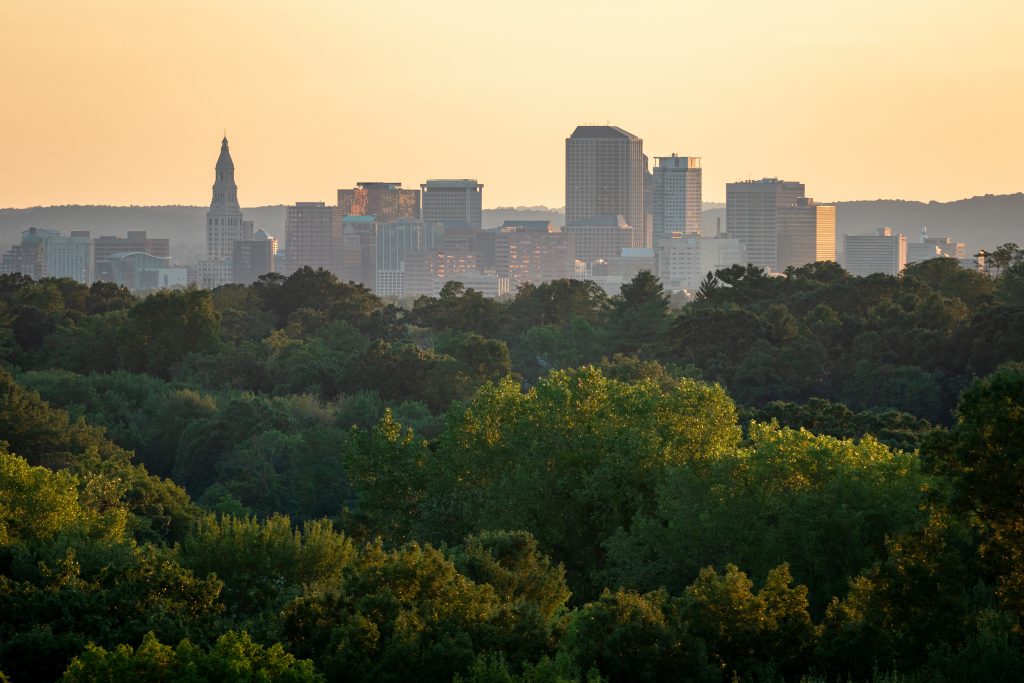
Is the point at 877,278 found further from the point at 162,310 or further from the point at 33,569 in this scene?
the point at 33,569

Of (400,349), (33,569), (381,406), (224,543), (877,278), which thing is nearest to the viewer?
(33,569)

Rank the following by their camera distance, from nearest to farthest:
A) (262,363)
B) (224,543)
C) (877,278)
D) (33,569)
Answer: (33,569)
(224,543)
(262,363)
(877,278)

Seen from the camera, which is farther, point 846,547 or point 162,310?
point 162,310

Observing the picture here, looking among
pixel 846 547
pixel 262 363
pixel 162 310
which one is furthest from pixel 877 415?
pixel 162 310

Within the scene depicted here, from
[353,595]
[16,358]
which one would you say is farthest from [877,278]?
[353,595]

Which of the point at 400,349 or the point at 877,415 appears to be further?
the point at 400,349

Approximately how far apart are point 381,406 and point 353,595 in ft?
142

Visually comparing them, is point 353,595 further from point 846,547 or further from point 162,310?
point 162,310

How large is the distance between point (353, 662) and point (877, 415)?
30279 mm

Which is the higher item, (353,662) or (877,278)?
(877,278)

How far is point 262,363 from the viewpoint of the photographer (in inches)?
3415

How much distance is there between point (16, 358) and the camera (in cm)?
9094

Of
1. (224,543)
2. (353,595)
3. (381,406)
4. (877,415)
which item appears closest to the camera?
(353,595)

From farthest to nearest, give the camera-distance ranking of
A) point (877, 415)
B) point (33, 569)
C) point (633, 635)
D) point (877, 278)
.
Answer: point (877, 278)
point (877, 415)
point (33, 569)
point (633, 635)
